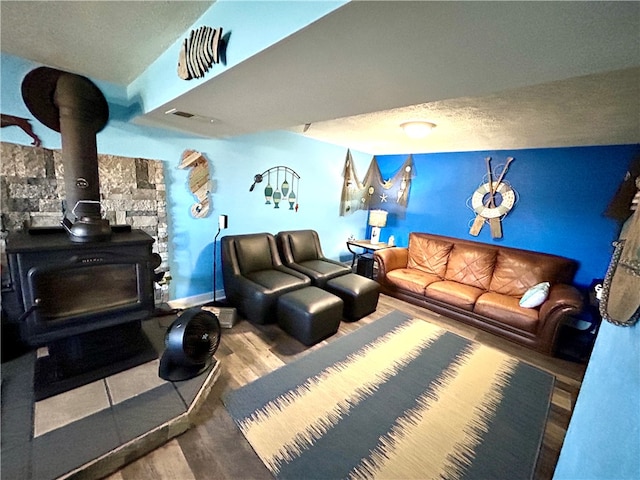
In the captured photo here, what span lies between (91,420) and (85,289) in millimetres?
789

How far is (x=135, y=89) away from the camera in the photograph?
2.00 meters

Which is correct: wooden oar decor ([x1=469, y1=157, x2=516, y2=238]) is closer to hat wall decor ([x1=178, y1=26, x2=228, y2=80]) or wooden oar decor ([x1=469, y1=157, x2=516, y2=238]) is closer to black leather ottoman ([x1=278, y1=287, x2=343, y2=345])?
black leather ottoman ([x1=278, y1=287, x2=343, y2=345])

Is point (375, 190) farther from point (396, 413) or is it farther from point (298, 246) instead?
point (396, 413)

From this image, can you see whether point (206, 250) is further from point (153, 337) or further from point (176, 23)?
point (176, 23)

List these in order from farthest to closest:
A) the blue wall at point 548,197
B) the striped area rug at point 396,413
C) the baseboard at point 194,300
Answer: the baseboard at point 194,300 < the blue wall at point 548,197 < the striped area rug at point 396,413

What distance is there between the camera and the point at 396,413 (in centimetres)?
169

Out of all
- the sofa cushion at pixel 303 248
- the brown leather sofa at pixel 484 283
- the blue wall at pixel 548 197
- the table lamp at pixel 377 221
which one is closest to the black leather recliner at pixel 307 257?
the sofa cushion at pixel 303 248

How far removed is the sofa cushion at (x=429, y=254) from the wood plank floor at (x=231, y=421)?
34.7 inches

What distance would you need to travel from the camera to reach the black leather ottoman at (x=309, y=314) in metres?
2.31

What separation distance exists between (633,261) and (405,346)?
6.58 feet

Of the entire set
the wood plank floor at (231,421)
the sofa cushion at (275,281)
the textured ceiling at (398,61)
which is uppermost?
the textured ceiling at (398,61)

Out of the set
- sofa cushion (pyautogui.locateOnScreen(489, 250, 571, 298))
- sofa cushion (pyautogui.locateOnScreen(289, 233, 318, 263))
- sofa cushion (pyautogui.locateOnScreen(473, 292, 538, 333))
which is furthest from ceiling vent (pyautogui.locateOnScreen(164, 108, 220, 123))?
sofa cushion (pyautogui.locateOnScreen(489, 250, 571, 298))

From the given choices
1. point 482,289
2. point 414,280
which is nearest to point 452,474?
point 414,280

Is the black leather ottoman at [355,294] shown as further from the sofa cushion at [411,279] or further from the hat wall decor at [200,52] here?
the hat wall decor at [200,52]
